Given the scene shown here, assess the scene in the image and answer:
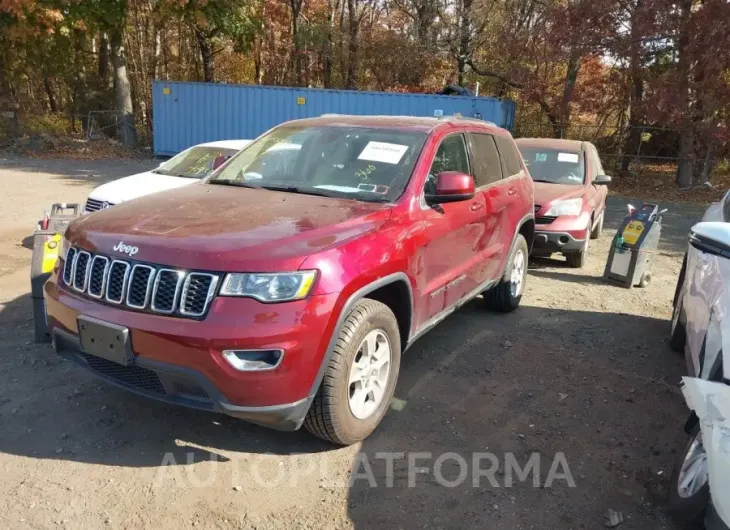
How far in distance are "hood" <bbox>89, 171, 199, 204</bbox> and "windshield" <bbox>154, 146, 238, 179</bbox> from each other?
0.73 ft

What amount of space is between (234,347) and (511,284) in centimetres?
359

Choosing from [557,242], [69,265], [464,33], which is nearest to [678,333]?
[557,242]

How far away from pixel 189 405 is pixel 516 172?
3.99 meters

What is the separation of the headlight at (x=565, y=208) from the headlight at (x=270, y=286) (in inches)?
210

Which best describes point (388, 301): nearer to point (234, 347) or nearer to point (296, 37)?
point (234, 347)

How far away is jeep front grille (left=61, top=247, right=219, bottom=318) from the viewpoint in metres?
2.80

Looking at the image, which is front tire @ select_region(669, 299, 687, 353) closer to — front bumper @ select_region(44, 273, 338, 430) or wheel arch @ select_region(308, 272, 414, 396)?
wheel arch @ select_region(308, 272, 414, 396)

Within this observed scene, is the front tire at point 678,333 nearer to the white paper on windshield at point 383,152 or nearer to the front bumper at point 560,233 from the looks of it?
the front bumper at point 560,233

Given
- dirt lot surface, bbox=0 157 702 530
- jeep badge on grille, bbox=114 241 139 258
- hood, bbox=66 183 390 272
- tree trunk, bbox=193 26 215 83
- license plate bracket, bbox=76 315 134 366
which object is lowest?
dirt lot surface, bbox=0 157 702 530

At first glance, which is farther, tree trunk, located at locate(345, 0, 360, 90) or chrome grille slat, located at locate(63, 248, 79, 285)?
tree trunk, located at locate(345, 0, 360, 90)

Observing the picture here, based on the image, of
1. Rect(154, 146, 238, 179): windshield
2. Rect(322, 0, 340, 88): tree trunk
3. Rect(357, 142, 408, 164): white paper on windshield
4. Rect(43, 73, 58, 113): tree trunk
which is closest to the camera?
Rect(357, 142, 408, 164): white paper on windshield

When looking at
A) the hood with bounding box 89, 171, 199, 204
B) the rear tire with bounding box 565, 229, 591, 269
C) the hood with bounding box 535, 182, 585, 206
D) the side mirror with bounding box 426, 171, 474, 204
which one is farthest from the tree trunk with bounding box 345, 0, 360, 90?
the side mirror with bounding box 426, 171, 474, 204

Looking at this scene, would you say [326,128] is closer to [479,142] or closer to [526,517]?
[479,142]

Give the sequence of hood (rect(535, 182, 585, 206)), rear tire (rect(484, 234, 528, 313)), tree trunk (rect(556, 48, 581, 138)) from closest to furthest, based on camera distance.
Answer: rear tire (rect(484, 234, 528, 313))
hood (rect(535, 182, 585, 206))
tree trunk (rect(556, 48, 581, 138))
